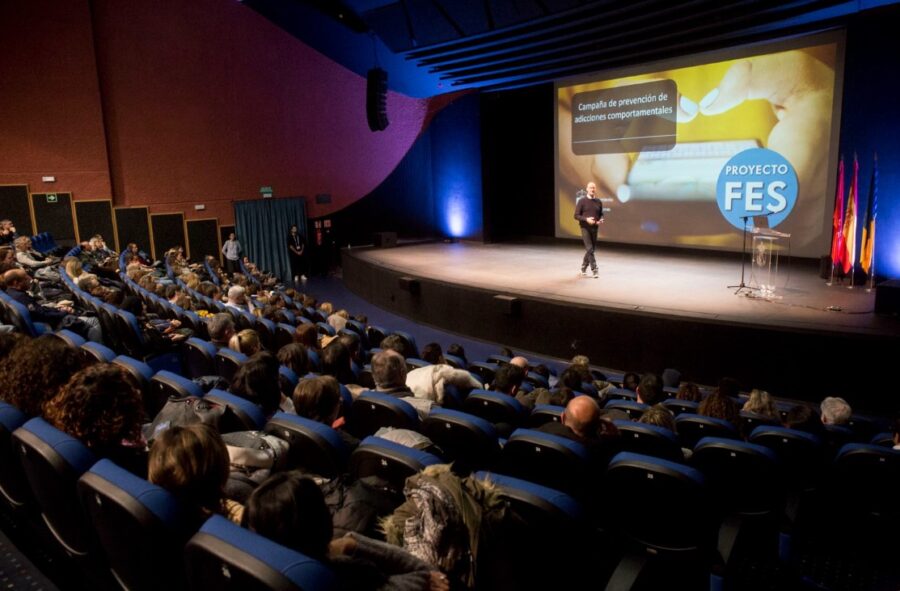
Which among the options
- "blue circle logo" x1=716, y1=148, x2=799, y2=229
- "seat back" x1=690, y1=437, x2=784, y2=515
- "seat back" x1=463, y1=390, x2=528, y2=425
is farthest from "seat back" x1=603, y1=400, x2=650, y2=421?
"blue circle logo" x1=716, y1=148, x2=799, y2=229

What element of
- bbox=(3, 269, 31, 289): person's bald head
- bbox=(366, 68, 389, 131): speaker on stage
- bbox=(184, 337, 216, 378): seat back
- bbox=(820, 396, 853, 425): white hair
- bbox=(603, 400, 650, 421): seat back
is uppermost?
bbox=(366, 68, 389, 131): speaker on stage

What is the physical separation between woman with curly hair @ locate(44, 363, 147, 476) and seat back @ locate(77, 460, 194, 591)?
1.34 feet

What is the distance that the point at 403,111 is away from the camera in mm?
14906

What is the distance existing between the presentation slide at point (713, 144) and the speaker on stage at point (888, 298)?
1.50 meters

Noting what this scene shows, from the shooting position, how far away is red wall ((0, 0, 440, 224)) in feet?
34.7

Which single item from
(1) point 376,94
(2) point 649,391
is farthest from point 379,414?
(1) point 376,94

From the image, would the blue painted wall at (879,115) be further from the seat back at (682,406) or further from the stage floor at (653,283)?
the seat back at (682,406)

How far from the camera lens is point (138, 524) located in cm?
145

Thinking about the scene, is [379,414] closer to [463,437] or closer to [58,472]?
[463,437]

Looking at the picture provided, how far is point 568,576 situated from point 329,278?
12.6 meters

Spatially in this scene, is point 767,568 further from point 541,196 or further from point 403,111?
point 403,111

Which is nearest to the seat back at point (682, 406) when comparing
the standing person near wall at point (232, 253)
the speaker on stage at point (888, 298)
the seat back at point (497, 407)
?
the seat back at point (497, 407)

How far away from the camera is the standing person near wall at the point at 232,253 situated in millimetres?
12391

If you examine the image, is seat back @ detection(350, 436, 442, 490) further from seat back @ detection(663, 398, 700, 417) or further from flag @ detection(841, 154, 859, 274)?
flag @ detection(841, 154, 859, 274)
